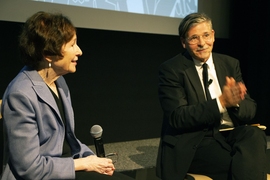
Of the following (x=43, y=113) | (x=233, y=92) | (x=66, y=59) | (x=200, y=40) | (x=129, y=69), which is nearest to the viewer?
(x=43, y=113)

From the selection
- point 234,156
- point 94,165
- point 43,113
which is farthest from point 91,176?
point 234,156

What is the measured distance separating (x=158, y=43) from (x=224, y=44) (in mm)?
1088

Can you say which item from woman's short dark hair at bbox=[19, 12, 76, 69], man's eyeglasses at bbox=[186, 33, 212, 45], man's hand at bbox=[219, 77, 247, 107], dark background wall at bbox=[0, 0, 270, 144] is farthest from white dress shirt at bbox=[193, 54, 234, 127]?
dark background wall at bbox=[0, 0, 270, 144]

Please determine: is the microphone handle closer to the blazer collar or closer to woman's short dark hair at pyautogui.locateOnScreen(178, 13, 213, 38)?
the blazer collar

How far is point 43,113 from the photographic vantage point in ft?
4.60

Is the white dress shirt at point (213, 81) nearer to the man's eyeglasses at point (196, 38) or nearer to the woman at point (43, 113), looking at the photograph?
the man's eyeglasses at point (196, 38)

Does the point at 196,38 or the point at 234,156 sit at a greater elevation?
the point at 196,38

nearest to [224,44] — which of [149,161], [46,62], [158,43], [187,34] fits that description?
[158,43]

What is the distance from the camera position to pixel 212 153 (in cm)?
188

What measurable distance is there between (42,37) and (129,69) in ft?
8.58

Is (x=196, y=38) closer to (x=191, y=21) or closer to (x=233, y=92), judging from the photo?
(x=191, y=21)

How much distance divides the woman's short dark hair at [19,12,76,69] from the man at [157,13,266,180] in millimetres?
762

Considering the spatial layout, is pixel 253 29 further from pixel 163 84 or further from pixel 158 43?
pixel 163 84

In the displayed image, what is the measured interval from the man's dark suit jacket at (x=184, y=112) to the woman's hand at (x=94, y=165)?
1.62ft
